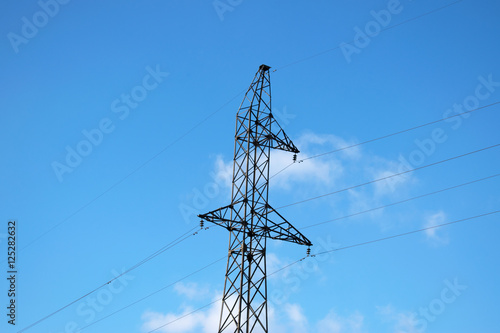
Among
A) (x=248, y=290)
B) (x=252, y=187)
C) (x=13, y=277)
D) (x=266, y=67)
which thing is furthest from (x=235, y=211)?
(x=13, y=277)

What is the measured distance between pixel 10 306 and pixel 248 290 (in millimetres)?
22054

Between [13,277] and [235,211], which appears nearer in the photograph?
[235,211]

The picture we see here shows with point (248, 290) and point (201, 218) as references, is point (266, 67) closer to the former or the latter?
point (201, 218)

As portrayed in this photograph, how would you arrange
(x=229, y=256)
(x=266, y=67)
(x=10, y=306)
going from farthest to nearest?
1. (x=10, y=306)
2. (x=266, y=67)
3. (x=229, y=256)

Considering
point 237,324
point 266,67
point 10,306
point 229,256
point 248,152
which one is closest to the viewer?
point 237,324

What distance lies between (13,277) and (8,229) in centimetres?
356

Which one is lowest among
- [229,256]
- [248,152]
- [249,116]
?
[229,256]

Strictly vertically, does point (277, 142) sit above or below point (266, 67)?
below

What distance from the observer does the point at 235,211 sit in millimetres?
32625

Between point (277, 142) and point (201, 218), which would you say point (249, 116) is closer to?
point (277, 142)

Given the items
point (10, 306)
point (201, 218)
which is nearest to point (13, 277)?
point (10, 306)

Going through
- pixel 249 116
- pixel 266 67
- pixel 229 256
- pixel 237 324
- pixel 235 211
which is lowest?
pixel 237 324

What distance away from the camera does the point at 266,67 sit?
37250 millimetres

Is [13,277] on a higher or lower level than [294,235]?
higher
